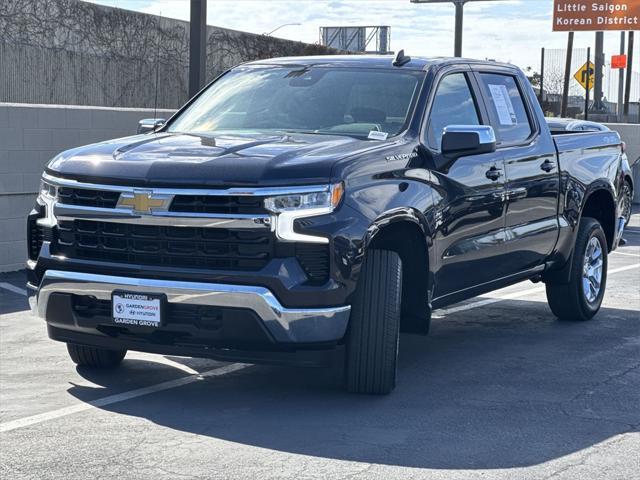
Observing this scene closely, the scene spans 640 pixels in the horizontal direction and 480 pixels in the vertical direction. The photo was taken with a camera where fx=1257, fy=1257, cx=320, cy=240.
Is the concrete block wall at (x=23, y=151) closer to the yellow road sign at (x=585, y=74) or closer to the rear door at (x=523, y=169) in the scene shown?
the rear door at (x=523, y=169)

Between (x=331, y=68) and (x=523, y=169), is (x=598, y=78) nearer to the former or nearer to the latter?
(x=523, y=169)

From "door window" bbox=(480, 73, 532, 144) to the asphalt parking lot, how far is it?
150cm

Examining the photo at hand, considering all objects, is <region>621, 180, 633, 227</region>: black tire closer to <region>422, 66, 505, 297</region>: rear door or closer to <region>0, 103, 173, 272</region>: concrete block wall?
<region>422, 66, 505, 297</region>: rear door

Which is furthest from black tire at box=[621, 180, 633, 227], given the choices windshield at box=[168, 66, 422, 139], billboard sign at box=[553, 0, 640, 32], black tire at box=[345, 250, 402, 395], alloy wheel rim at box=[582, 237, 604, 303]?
billboard sign at box=[553, 0, 640, 32]

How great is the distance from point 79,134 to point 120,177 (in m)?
6.90

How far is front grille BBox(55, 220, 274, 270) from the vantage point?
6.36m

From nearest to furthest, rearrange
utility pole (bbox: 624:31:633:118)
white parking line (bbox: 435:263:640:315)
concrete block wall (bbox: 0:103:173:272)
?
white parking line (bbox: 435:263:640:315)
concrete block wall (bbox: 0:103:173:272)
utility pole (bbox: 624:31:633:118)

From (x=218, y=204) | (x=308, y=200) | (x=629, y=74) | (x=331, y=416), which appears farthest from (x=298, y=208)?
(x=629, y=74)

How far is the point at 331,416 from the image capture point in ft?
21.6

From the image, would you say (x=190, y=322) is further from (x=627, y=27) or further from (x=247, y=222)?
(x=627, y=27)

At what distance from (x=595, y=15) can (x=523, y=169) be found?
3431 centimetres

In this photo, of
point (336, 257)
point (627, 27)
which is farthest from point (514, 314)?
point (627, 27)

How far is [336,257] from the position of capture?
6.40 metres

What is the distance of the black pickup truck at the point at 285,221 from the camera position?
6.36m
